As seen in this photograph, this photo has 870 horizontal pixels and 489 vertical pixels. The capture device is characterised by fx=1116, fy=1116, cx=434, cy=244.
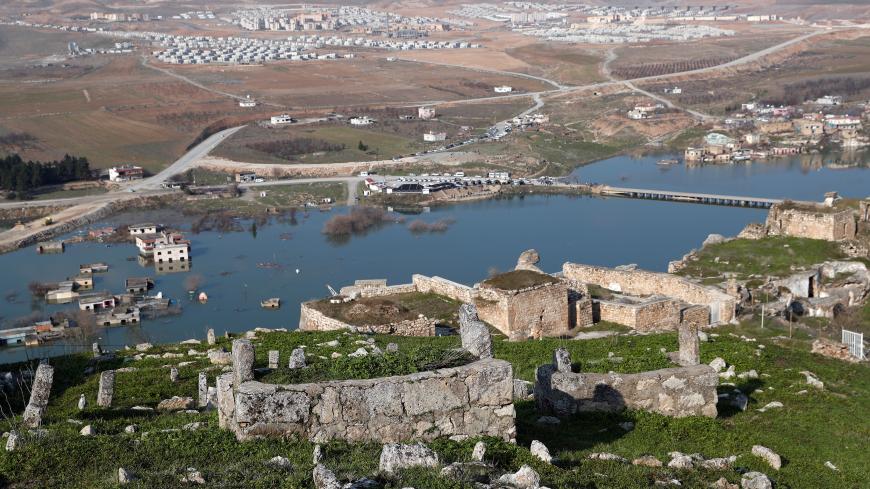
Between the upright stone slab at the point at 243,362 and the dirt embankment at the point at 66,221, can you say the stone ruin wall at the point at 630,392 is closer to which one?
the upright stone slab at the point at 243,362

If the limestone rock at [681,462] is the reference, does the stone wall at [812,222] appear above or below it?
below

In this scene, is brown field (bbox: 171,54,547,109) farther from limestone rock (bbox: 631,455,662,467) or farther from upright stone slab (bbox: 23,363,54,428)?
limestone rock (bbox: 631,455,662,467)

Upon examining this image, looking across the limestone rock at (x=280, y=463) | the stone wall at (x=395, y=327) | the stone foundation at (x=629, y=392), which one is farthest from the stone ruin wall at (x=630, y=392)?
the stone wall at (x=395, y=327)

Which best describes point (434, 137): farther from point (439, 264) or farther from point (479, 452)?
point (479, 452)

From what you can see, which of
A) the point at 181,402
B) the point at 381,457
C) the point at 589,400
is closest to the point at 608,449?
the point at 589,400

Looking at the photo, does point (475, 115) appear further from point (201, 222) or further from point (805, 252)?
point (805, 252)

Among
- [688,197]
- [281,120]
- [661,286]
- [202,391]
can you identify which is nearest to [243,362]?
[202,391]

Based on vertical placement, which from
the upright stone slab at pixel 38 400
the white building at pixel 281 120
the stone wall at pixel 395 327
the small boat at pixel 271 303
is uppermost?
the upright stone slab at pixel 38 400
